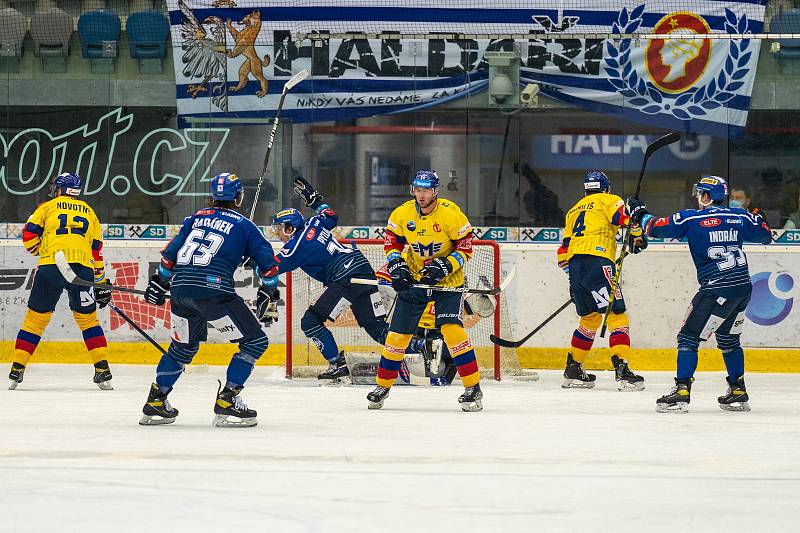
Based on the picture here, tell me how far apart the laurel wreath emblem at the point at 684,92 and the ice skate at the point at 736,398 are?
3798 millimetres

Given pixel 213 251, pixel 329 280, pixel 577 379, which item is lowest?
pixel 577 379

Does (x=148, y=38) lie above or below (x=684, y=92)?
above

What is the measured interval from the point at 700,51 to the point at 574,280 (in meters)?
2.78

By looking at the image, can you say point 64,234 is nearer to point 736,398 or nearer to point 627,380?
point 627,380

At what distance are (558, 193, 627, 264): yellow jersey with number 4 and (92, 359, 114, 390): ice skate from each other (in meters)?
3.36

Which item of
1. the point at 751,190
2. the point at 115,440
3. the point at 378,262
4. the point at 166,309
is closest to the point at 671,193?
the point at 751,190

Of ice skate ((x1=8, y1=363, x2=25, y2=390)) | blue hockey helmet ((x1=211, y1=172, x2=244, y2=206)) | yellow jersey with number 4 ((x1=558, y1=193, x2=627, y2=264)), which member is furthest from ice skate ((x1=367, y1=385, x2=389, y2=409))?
ice skate ((x1=8, y1=363, x2=25, y2=390))

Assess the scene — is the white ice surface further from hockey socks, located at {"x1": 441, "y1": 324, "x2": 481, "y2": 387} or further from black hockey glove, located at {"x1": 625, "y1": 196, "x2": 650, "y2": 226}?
black hockey glove, located at {"x1": 625, "y1": 196, "x2": 650, "y2": 226}

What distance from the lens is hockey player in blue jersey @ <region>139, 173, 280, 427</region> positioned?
693cm

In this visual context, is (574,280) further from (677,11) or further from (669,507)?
(669,507)

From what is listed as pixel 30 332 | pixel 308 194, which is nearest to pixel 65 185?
pixel 30 332

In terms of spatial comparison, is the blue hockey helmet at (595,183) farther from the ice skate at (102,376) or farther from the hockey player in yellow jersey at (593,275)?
the ice skate at (102,376)

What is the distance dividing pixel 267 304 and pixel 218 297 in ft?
0.82

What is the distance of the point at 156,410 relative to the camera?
7.02 m
